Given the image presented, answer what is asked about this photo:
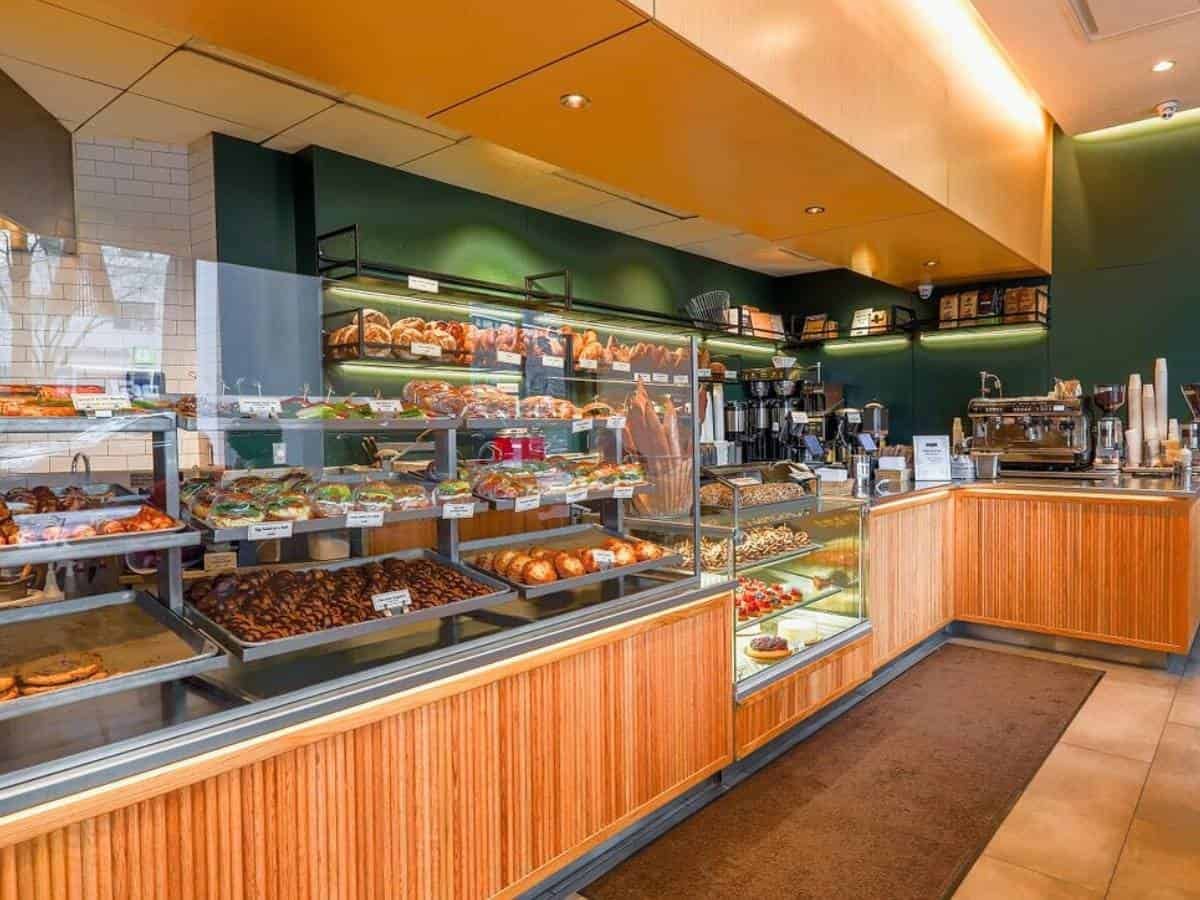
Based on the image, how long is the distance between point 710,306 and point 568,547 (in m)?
4.64

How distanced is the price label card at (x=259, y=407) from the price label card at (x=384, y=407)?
0.23 metres

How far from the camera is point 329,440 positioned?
2.07 metres

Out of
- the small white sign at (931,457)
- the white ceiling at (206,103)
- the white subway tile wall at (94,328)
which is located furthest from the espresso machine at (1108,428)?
the white subway tile wall at (94,328)

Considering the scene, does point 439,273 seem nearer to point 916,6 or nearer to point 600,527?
point 600,527

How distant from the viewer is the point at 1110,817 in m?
2.66

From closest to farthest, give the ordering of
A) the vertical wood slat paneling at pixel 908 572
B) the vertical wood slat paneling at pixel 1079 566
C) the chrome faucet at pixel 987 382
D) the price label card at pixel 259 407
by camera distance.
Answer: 1. the price label card at pixel 259 407
2. the vertical wood slat paneling at pixel 908 572
3. the vertical wood slat paneling at pixel 1079 566
4. the chrome faucet at pixel 987 382

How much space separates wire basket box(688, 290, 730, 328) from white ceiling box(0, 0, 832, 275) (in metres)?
1.71

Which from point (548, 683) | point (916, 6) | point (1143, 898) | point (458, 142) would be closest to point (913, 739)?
point (1143, 898)

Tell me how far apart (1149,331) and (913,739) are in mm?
3928

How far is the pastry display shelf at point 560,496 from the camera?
216 centimetres

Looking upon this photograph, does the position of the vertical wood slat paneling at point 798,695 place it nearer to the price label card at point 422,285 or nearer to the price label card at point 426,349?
the price label card at point 426,349

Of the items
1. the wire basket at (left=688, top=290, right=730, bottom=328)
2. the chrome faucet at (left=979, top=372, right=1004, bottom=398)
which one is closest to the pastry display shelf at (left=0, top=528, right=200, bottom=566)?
the wire basket at (left=688, top=290, right=730, bottom=328)

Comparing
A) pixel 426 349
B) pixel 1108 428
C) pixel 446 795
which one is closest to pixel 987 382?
pixel 1108 428

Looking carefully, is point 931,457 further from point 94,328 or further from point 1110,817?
point 94,328
